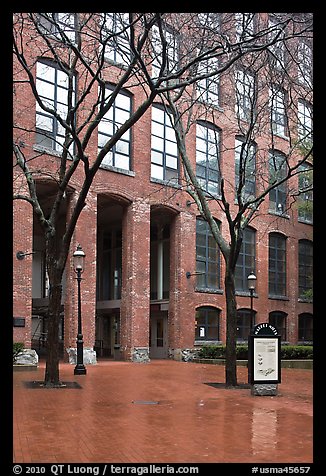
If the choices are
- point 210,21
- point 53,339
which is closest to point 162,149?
point 210,21

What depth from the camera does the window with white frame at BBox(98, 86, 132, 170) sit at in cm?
2731

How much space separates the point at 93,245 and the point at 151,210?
15.4 ft

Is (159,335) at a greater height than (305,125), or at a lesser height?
lesser

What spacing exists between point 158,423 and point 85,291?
15419 mm

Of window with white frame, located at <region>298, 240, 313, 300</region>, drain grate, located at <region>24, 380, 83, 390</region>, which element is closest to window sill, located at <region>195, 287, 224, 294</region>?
window with white frame, located at <region>298, 240, 313, 300</region>

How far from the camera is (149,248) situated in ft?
96.2

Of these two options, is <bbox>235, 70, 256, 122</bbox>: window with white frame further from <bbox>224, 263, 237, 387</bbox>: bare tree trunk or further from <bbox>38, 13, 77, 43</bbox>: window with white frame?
<bbox>38, 13, 77, 43</bbox>: window with white frame

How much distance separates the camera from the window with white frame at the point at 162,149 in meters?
29.6

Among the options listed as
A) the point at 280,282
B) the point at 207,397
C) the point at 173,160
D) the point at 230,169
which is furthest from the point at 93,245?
the point at 280,282

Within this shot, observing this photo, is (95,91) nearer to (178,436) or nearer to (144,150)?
(144,150)

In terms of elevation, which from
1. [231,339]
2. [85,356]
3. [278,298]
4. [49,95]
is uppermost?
[49,95]

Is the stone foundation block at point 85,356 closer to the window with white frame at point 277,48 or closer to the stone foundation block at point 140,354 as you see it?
the stone foundation block at point 140,354

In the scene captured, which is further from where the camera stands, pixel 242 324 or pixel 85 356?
pixel 242 324

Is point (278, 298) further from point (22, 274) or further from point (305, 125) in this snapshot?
point (22, 274)
